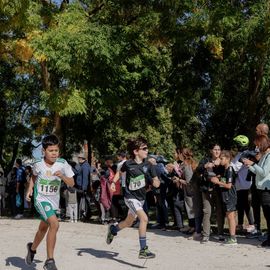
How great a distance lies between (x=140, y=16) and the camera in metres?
15.7

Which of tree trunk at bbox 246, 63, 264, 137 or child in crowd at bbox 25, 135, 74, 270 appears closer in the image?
child in crowd at bbox 25, 135, 74, 270

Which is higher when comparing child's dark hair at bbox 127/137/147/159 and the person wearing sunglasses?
child's dark hair at bbox 127/137/147/159

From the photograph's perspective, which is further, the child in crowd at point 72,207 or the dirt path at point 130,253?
the child in crowd at point 72,207

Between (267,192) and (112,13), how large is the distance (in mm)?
8702

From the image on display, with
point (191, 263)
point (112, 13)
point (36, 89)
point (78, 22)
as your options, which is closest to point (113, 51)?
point (78, 22)

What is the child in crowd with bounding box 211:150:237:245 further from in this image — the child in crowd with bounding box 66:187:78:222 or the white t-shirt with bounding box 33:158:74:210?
the child in crowd with bounding box 66:187:78:222

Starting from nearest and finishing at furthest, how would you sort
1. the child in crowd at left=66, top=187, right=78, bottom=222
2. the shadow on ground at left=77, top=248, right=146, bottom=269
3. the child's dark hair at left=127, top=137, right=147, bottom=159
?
the shadow on ground at left=77, top=248, right=146, bottom=269 → the child's dark hair at left=127, top=137, right=147, bottom=159 → the child in crowd at left=66, top=187, right=78, bottom=222

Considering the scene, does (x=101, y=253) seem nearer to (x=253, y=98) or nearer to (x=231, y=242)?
(x=231, y=242)

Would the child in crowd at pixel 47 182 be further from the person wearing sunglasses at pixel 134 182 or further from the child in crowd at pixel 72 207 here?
the child in crowd at pixel 72 207

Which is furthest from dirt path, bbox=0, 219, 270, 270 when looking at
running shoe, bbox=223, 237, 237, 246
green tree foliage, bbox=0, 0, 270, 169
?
green tree foliage, bbox=0, 0, 270, 169

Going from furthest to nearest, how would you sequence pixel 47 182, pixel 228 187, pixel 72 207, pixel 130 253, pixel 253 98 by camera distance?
pixel 253 98 < pixel 72 207 < pixel 228 187 < pixel 130 253 < pixel 47 182

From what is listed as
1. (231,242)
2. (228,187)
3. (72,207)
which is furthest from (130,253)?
(72,207)

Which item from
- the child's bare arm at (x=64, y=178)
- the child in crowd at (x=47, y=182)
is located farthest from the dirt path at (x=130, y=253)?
the child's bare arm at (x=64, y=178)

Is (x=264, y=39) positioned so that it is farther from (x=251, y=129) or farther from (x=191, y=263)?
(x=191, y=263)
